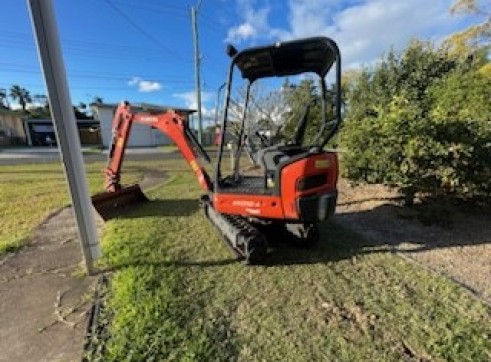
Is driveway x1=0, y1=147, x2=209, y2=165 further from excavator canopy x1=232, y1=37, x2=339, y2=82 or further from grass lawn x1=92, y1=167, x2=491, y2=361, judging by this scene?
grass lawn x1=92, y1=167, x2=491, y2=361

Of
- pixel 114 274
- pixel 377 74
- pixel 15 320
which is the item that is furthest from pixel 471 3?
pixel 15 320

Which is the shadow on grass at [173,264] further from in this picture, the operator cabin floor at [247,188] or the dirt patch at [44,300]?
the operator cabin floor at [247,188]

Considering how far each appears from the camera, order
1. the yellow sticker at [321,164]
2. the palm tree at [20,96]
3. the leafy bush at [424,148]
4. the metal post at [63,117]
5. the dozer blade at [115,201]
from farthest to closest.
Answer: the palm tree at [20,96] → the dozer blade at [115,201] → the leafy bush at [424,148] → the yellow sticker at [321,164] → the metal post at [63,117]

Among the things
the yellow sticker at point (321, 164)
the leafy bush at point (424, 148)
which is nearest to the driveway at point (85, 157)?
the leafy bush at point (424, 148)

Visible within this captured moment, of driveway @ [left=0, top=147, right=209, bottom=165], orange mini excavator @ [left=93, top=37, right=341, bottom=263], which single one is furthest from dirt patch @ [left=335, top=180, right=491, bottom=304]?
driveway @ [left=0, top=147, right=209, bottom=165]

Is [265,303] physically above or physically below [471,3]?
below

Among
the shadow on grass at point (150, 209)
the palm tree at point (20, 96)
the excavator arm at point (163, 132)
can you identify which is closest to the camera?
the excavator arm at point (163, 132)

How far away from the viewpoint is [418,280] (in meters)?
3.44

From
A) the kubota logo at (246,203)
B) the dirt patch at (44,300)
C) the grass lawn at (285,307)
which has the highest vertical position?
the kubota logo at (246,203)

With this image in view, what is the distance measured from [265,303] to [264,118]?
19.5 metres

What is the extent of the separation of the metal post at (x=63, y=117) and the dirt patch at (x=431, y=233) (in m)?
3.36

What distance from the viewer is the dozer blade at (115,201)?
5.72 meters

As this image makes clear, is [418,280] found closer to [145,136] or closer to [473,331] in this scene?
[473,331]

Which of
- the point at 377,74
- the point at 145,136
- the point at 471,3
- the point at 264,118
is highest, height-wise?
the point at 471,3
